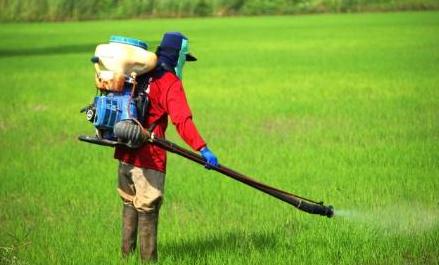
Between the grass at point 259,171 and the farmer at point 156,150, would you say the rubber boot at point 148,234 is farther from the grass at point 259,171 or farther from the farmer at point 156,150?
the grass at point 259,171

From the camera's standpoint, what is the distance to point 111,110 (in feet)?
14.3

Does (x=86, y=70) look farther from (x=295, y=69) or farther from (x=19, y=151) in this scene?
(x=19, y=151)

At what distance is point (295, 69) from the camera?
68.3 ft

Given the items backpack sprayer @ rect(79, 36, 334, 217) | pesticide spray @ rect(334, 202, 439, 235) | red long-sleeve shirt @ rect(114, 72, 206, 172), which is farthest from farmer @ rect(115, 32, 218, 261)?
pesticide spray @ rect(334, 202, 439, 235)

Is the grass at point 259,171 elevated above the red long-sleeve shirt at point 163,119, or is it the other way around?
the red long-sleeve shirt at point 163,119

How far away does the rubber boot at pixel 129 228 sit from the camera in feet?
15.9

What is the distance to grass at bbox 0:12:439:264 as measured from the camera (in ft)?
18.4

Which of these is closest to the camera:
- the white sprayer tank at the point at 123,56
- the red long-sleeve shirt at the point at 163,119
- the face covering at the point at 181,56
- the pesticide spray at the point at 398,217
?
the white sprayer tank at the point at 123,56

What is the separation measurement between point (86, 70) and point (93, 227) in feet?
55.9

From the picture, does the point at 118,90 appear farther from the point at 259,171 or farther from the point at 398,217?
the point at 259,171

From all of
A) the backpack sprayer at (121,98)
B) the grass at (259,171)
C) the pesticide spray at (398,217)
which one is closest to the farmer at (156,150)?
the backpack sprayer at (121,98)

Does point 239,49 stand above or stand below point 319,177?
below

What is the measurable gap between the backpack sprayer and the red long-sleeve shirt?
0.11 metres

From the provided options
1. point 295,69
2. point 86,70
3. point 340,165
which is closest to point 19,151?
point 340,165
